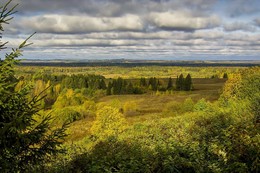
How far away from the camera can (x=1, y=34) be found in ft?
27.6

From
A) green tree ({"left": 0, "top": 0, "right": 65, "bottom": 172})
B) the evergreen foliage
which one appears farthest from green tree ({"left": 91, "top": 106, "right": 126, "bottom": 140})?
the evergreen foliage

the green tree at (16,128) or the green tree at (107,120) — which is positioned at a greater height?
the green tree at (16,128)

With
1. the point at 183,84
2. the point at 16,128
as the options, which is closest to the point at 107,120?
the point at 16,128

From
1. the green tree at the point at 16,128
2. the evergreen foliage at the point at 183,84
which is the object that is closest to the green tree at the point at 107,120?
the green tree at the point at 16,128

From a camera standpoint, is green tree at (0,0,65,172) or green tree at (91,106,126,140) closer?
green tree at (0,0,65,172)

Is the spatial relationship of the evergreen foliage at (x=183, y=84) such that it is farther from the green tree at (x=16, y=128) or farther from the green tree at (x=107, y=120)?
the green tree at (x=16, y=128)

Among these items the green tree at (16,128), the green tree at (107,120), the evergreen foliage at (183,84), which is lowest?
the evergreen foliage at (183,84)

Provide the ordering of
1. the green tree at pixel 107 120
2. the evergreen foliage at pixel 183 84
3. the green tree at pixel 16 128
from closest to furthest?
the green tree at pixel 16 128
the green tree at pixel 107 120
the evergreen foliage at pixel 183 84

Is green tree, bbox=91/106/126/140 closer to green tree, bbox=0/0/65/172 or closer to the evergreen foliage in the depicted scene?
green tree, bbox=0/0/65/172

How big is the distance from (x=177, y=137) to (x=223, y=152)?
4.74 meters

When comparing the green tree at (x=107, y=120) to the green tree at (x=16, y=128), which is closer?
the green tree at (x=16, y=128)

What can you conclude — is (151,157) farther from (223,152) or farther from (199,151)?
(223,152)

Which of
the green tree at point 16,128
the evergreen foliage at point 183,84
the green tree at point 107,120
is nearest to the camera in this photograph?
the green tree at point 16,128

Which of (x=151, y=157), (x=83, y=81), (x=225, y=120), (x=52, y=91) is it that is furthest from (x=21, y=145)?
(x=83, y=81)
